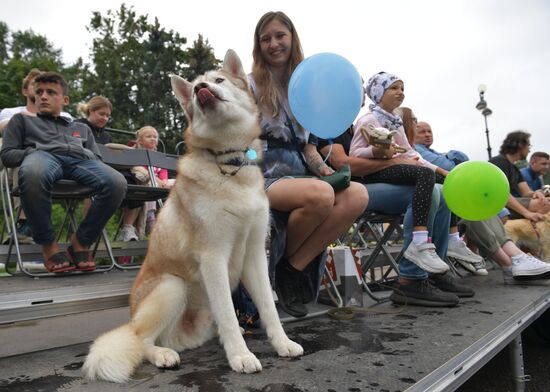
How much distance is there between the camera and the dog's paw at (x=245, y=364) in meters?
1.45

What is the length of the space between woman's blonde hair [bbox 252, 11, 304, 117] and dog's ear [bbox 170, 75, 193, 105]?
0.61 metres

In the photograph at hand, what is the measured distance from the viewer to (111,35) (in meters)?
26.4

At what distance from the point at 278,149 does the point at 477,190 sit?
1457mm

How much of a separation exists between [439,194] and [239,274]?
1.87m

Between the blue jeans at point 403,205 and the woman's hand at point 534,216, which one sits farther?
the woman's hand at point 534,216

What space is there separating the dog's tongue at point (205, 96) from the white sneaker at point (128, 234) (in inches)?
122

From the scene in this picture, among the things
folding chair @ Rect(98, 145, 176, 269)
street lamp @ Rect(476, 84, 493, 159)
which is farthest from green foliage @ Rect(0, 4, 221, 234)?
folding chair @ Rect(98, 145, 176, 269)

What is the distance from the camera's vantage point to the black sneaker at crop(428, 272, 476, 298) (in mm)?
2922

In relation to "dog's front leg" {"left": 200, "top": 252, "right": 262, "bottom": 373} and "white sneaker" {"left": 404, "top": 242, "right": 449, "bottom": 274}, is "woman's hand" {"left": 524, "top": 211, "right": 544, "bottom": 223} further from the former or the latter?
"dog's front leg" {"left": 200, "top": 252, "right": 262, "bottom": 373}

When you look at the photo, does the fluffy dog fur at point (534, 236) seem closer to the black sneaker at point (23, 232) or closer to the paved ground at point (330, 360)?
the paved ground at point (330, 360)

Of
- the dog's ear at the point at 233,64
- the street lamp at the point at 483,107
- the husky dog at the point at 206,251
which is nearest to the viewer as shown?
the husky dog at the point at 206,251

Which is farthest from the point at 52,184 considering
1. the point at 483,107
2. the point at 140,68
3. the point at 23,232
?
the point at 140,68

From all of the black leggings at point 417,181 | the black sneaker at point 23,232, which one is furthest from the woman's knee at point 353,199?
the black sneaker at point 23,232

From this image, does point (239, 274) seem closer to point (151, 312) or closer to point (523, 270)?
point (151, 312)
